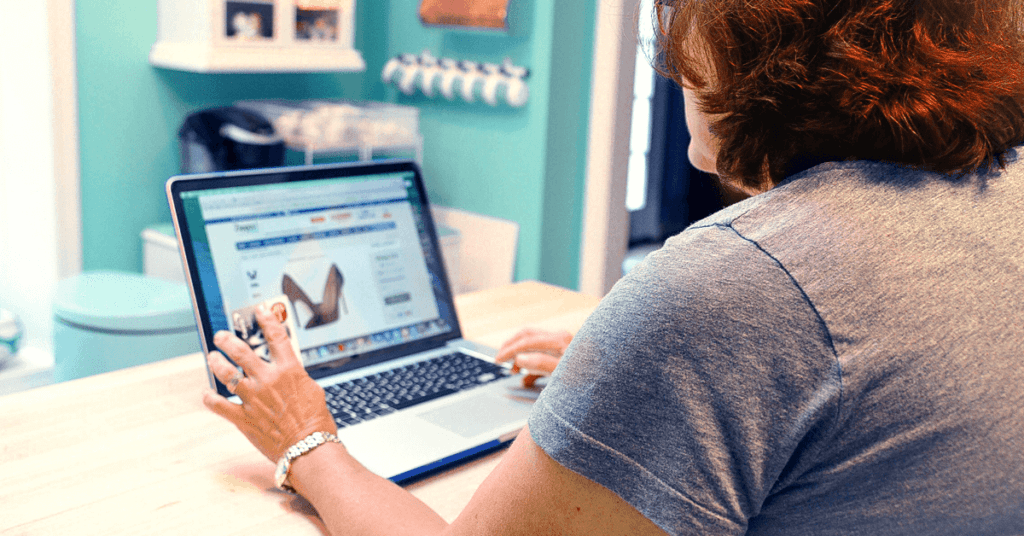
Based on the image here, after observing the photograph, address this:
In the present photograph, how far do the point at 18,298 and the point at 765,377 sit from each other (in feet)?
8.58

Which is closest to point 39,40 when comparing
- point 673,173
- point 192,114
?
point 192,114

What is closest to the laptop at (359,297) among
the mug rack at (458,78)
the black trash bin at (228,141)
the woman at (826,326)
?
the woman at (826,326)

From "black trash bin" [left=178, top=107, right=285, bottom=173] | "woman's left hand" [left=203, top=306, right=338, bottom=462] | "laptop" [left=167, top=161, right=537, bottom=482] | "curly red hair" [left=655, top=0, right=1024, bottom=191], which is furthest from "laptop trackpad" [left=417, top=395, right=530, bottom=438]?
"black trash bin" [left=178, top=107, right=285, bottom=173]

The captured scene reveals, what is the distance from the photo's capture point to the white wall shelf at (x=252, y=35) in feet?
7.91

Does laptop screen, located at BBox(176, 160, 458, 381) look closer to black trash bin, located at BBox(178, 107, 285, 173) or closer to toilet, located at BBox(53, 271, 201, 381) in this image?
toilet, located at BBox(53, 271, 201, 381)

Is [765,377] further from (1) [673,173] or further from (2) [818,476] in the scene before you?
(1) [673,173]

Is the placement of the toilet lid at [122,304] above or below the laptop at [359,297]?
below

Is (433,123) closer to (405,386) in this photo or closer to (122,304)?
(122,304)

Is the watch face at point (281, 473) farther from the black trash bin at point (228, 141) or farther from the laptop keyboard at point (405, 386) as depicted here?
the black trash bin at point (228, 141)

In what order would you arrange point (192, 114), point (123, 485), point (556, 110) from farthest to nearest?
1. point (556, 110)
2. point (192, 114)
3. point (123, 485)

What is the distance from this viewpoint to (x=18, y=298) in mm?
2604

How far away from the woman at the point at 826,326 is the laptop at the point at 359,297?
1.24 ft

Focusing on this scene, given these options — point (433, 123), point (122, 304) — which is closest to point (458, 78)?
point (433, 123)

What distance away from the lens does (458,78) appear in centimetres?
279
